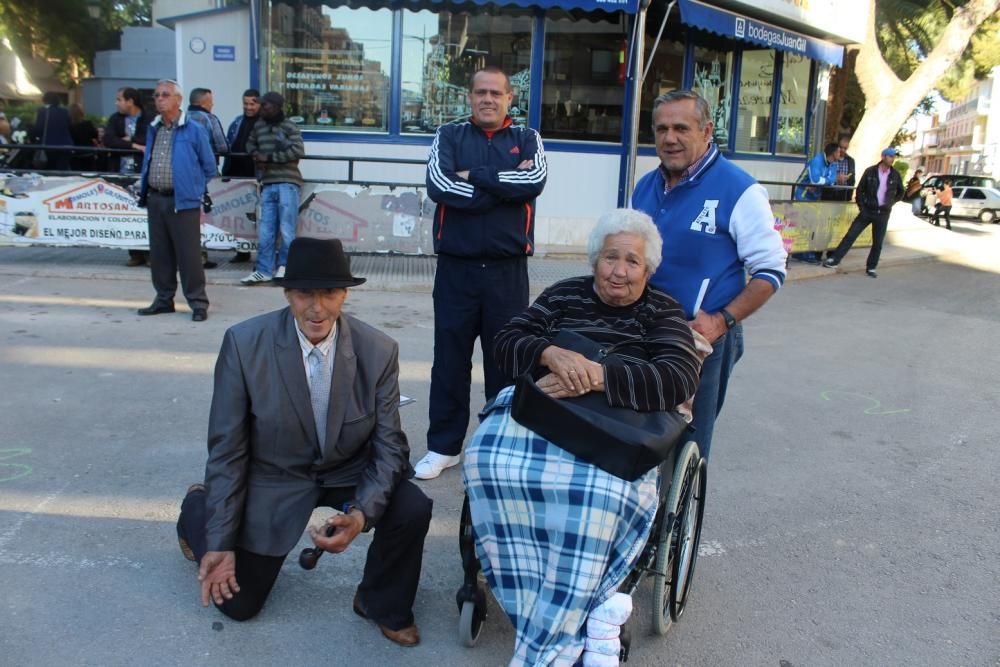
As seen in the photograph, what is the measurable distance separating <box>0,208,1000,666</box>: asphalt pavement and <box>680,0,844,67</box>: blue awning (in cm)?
539

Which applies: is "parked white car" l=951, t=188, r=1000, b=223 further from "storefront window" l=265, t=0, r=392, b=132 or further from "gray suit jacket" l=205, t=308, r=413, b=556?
"gray suit jacket" l=205, t=308, r=413, b=556

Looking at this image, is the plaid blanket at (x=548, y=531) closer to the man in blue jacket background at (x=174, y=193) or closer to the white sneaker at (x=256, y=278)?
the man in blue jacket background at (x=174, y=193)

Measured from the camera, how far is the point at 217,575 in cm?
280

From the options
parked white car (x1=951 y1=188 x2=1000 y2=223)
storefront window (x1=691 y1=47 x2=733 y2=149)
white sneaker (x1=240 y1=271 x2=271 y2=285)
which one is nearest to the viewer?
white sneaker (x1=240 y1=271 x2=271 y2=285)

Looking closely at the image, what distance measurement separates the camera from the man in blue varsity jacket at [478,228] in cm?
413

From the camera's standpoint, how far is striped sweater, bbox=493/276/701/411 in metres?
2.76

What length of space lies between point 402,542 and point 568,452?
76cm

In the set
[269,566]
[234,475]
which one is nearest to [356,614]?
[269,566]

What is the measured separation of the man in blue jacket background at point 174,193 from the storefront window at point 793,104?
11.3m

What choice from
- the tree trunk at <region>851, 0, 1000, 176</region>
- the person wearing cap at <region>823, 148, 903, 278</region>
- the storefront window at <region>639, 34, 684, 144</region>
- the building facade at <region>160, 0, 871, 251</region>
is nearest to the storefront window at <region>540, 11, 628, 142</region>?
the building facade at <region>160, 0, 871, 251</region>

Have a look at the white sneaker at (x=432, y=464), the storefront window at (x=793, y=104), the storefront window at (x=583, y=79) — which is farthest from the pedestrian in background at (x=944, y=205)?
the white sneaker at (x=432, y=464)

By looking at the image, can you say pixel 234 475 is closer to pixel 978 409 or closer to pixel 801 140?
pixel 978 409

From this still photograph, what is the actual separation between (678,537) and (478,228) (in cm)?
189

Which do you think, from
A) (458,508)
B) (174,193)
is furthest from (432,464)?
(174,193)
